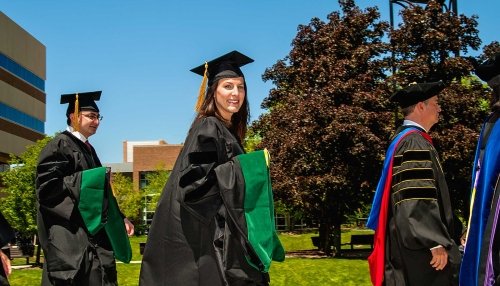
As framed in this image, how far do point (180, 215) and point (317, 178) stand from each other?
18.8m

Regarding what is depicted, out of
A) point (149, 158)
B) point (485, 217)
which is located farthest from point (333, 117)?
point (149, 158)

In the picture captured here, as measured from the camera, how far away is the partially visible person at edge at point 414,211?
506 centimetres

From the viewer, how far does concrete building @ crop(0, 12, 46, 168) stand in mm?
66625

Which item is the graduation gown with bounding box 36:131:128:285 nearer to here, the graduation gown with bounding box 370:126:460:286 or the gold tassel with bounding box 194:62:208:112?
the gold tassel with bounding box 194:62:208:112

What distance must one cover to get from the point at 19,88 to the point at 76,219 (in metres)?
69.2

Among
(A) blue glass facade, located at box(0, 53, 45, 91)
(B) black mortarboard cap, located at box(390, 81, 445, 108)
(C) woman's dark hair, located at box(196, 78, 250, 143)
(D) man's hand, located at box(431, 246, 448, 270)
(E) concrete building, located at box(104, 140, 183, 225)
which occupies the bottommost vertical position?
(D) man's hand, located at box(431, 246, 448, 270)

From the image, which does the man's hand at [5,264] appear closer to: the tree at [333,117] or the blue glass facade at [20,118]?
the tree at [333,117]

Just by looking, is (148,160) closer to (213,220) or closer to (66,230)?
(66,230)

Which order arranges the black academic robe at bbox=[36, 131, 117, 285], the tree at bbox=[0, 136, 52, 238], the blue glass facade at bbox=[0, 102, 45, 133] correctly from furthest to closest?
1. the blue glass facade at bbox=[0, 102, 45, 133]
2. the tree at bbox=[0, 136, 52, 238]
3. the black academic robe at bbox=[36, 131, 117, 285]

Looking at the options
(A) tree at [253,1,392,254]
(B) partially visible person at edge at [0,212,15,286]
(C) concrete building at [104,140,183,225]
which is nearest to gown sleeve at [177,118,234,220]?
(B) partially visible person at edge at [0,212,15,286]

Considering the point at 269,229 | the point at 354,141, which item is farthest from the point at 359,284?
the point at 354,141

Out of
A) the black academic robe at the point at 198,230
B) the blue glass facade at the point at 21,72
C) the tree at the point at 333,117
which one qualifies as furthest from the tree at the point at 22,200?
the black academic robe at the point at 198,230

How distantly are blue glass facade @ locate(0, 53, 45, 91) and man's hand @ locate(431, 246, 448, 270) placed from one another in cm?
6671

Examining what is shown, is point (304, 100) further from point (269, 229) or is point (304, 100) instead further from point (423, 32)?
point (269, 229)
